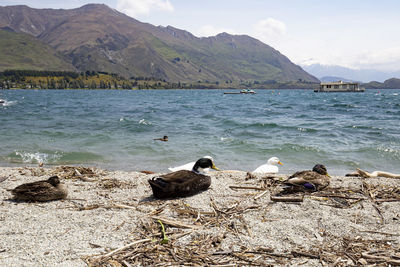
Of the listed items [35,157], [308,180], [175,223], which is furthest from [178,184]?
[35,157]

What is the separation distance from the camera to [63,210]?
5.79 m

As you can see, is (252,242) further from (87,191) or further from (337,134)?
(337,134)

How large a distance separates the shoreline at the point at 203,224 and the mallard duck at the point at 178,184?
0.18 m

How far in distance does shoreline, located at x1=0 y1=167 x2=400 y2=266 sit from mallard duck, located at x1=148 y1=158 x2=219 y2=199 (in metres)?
0.18

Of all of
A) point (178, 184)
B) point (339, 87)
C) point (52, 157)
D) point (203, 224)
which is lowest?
point (52, 157)

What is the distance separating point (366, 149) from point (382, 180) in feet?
22.8

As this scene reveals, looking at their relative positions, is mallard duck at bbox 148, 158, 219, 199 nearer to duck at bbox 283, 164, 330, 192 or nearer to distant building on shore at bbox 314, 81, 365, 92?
duck at bbox 283, 164, 330, 192

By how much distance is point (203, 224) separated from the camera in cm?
502

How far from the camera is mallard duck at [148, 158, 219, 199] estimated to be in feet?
21.0

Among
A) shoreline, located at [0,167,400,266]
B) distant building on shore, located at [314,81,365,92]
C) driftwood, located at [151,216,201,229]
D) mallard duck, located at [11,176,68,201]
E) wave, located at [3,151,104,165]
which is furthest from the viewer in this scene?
distant building on shore, located at [314,81,365,92]

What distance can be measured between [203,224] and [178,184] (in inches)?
65.0

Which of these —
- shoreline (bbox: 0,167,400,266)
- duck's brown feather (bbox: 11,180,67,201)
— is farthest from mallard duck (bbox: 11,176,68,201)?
shoreline (bbox: 0,167,400,266)

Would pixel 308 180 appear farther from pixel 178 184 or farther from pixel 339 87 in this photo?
pixel 339 87

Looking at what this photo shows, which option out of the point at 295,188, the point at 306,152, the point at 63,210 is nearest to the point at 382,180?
the point at 295,188
